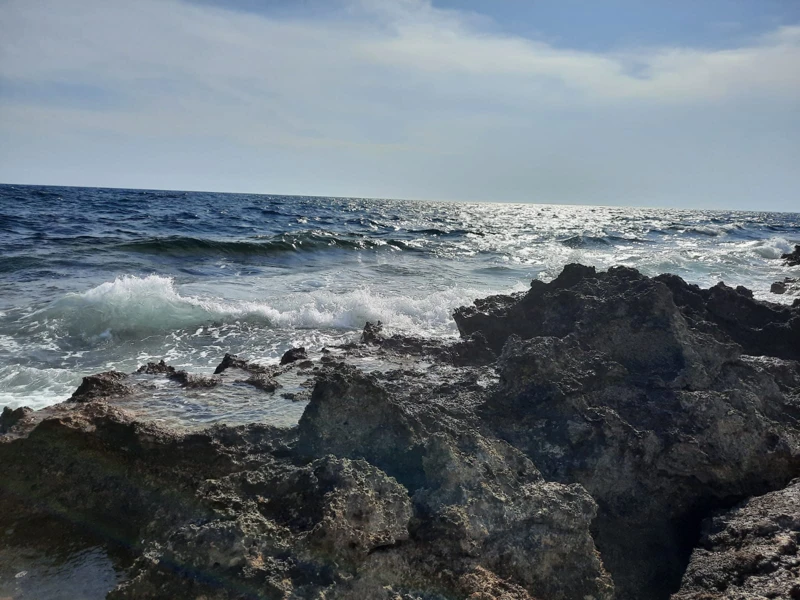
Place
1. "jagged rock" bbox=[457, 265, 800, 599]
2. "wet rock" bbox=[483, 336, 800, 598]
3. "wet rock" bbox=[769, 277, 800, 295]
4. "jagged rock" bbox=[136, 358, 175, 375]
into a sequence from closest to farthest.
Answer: "wet rock" bbox=[483, 336, 800, 598] < "jagged rock" bbox=[457, 265, 800, 599] < "jagged rock" bbox=[136, 358, 175, 375] < "wet rock" bbox=[769, 277, 800, 295]

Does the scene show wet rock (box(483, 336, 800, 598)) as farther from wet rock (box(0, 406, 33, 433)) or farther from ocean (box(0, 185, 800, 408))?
ocean (box(0, 185, 800, 408))

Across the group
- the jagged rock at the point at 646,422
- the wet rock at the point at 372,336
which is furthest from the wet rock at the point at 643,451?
the wet rock at the point at 372,336

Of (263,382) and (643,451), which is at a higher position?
(643,451)

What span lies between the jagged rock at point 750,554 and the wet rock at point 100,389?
3.97m

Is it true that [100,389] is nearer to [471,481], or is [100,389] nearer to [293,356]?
[293,356]

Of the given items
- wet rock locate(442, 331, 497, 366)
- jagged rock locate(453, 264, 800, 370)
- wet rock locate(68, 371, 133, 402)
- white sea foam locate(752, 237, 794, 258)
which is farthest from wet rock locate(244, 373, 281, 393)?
white sea foam locate(752, 237, 794, 258)

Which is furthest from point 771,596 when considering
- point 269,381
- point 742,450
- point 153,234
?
point 153,234

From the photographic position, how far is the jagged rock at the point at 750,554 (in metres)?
2.37

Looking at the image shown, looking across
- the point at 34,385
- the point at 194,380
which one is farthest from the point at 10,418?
the point at 34,385

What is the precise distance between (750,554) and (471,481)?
132 cm

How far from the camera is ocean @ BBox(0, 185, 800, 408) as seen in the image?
7.24m

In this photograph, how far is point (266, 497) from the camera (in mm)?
2654

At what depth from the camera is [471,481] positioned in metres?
2.65

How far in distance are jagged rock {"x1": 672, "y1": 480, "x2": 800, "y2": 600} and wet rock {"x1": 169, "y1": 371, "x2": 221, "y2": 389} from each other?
3629mm
